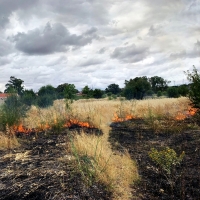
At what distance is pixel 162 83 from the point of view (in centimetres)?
7681

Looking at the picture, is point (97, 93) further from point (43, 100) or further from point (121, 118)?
point (121, 118)

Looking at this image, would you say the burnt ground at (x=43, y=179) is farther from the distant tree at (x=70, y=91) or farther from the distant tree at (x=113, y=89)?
the distant tree at (x=113, y=89)

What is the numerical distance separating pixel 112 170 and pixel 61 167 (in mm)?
931

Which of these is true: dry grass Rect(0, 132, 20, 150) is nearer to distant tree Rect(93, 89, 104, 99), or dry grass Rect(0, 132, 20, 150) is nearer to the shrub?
the shrub

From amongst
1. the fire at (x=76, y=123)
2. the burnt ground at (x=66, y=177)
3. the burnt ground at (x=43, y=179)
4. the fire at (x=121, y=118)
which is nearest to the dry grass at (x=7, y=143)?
the burnt ground at (x=66, y=177)

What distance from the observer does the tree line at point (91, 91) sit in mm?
14812

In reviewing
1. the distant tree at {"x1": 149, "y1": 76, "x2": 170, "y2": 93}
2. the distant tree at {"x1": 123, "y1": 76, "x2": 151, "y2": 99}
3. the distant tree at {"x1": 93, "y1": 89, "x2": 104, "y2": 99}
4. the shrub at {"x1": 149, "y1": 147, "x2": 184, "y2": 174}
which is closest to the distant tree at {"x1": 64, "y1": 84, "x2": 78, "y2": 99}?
the shrub at {"x1": 149, "y1": 147, "x2": 184, "y2": 174}

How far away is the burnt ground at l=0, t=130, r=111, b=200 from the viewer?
4148mm

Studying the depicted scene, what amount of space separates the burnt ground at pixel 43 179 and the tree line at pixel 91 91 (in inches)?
317

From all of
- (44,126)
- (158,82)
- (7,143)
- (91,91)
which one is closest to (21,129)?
(44,126)

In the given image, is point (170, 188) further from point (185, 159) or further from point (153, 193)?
point (185, 159)

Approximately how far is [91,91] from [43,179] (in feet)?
164

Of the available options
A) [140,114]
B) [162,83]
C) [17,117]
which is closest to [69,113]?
[17,117]

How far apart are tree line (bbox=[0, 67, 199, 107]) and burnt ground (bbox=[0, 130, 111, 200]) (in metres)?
8.04
